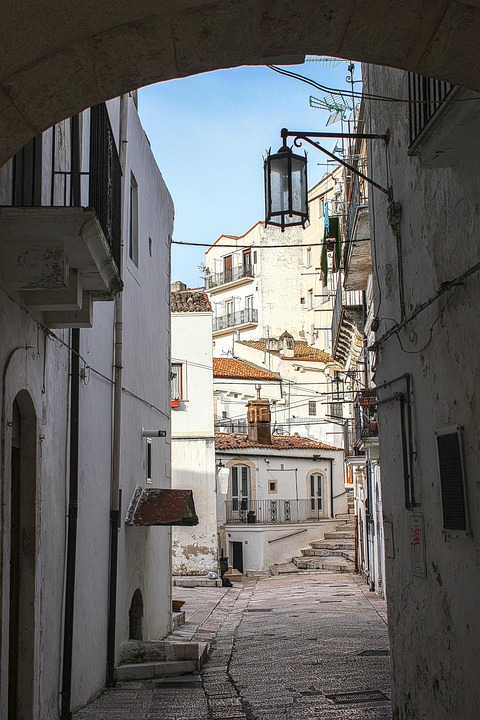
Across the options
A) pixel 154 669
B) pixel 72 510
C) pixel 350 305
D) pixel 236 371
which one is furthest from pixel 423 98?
pixel 236 371

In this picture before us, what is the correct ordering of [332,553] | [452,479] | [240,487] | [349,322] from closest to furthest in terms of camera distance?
1. [452,479]
2. [349,322]
3. [332,553]
4. [240,487]

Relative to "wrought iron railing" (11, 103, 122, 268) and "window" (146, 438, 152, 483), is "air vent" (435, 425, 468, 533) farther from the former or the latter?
"window" (146, 438, 152, 483)

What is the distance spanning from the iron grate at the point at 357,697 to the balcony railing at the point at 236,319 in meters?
55.6

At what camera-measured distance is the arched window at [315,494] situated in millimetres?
42634

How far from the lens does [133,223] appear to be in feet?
46.6

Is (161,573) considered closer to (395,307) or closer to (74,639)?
(74,639)

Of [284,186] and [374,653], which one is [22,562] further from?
[374,653]

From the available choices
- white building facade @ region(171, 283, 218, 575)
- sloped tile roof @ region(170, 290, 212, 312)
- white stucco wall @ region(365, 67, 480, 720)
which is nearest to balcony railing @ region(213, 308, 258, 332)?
sloped tile roof @ region(170, 290, 212, 312)

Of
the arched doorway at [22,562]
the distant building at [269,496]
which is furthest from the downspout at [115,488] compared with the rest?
the distant building at [269,496]

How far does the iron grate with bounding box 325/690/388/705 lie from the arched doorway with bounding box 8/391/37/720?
3.73m

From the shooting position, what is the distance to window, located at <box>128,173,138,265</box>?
1406 cm

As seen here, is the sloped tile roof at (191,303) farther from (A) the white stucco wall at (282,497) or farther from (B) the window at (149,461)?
(B) the window at (149,461)

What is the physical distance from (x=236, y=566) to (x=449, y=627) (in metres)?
32.6

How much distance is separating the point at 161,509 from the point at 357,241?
5.82 m
